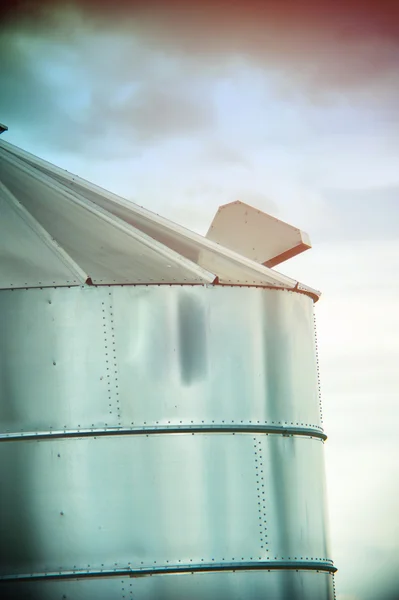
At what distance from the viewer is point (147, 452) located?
9.61 m

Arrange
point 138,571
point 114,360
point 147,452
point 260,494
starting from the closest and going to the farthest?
point 138,571, point 147,452, point 114,360, point 260,494

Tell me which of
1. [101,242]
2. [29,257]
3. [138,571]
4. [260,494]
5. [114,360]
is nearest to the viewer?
[138,571]

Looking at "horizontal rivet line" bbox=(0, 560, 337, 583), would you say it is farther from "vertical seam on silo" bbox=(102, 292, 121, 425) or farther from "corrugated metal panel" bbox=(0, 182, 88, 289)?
"corrugated metal panel" bbox=(0, 182, 88, 289)

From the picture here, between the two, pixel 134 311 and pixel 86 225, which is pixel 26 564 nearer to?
pixel 134 311

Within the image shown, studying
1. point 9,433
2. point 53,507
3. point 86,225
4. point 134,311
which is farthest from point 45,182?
point 53,507

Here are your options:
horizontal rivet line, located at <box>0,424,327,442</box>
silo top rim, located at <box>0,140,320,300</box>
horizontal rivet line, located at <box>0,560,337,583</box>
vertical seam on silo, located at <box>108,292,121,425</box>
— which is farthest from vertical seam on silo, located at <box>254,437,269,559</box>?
silo top rim, located at <box>0,140,320,300</box>

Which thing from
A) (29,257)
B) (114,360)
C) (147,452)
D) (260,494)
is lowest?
(260,494)

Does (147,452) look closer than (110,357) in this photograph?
Yes

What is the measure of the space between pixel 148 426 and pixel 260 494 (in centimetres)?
131

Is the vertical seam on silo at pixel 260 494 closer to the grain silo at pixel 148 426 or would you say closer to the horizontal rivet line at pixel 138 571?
the grain silo at pixel 148 426

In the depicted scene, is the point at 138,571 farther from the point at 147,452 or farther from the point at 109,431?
the point at 109,431

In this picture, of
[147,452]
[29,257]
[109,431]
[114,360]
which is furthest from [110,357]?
[29,257]

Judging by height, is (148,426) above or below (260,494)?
above

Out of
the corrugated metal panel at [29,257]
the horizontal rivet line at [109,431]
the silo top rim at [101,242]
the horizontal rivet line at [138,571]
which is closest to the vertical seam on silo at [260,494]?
the horizontal rivet line at [138,571]
